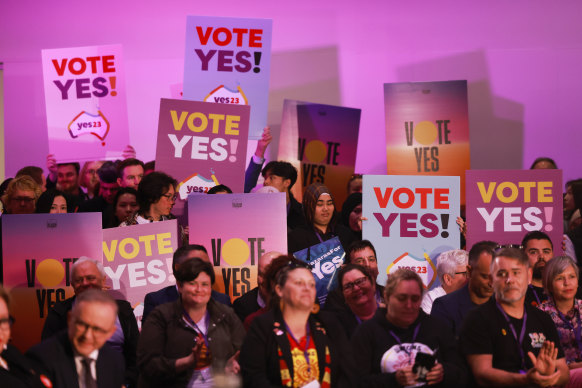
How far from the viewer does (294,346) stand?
3961 mm

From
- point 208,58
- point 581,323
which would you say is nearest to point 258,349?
point 581,323

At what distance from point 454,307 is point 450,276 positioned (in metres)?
0.50

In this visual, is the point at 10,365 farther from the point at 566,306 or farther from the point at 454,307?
the point at 566,306

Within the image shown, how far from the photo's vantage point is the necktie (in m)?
3.75

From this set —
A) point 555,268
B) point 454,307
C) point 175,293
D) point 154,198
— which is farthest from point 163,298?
point 555,268

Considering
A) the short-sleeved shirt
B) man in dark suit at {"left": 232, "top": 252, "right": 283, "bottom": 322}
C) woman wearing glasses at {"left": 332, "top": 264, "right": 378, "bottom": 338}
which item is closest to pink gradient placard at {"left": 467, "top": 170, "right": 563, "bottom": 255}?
woman wearing glasses at {"left": 332, "top": 264, "right": 378, "bottom": 338}

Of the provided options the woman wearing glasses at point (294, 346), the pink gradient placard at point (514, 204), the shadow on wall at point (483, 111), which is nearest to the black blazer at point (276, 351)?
the woman wearing glasses at point (294, 346)

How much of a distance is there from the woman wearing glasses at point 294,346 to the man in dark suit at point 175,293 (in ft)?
2.50

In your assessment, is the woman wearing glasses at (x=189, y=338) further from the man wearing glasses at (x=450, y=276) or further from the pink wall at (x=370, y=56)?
the pink wall at (x=370, y=56)

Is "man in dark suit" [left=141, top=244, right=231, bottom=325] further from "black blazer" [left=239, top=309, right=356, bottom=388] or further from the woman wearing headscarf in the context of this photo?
the woman wearing headscarf

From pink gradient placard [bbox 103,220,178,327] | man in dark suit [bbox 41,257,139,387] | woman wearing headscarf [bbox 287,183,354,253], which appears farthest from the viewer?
woman wearing headscarf [bbox 287,183,354,253]

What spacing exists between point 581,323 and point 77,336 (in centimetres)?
284

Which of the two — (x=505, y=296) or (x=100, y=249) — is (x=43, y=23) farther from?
(x=505, y=296)

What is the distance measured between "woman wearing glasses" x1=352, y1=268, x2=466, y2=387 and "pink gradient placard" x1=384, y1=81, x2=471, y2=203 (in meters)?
2.68
